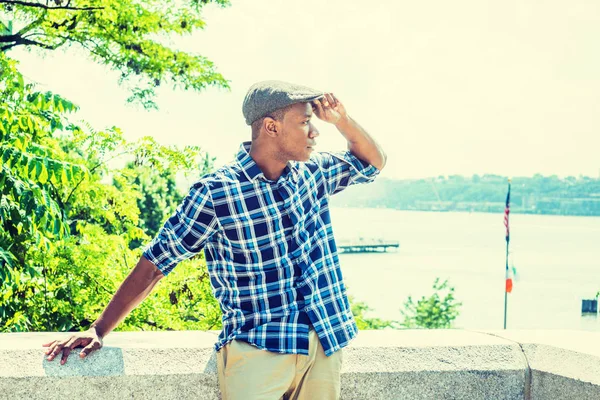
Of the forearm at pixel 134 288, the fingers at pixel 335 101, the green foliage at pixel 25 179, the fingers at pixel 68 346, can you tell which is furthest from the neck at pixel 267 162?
the green foliage at pixel 25 179

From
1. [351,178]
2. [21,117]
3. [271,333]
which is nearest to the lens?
[271,333]

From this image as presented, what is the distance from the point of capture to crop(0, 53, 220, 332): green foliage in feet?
19.4

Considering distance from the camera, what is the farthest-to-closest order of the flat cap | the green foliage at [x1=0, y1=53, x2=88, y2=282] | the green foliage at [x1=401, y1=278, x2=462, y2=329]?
1. the green foliage at [x1=401, y1=278, x2=462, y2=329]
2. the green foliage at [x1=0, y1=53, x2=88, y2=282]
3. the flat cap

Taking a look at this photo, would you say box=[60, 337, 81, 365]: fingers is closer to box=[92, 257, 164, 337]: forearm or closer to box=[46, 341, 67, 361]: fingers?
box=[46, 341, 67, 361]: fingers

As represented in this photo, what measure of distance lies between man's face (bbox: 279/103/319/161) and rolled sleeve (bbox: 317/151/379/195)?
0.99 ft

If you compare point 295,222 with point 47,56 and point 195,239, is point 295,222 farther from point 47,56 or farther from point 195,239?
point 47,56

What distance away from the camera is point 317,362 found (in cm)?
284

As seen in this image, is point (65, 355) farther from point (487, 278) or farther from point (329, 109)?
point (487, 278)

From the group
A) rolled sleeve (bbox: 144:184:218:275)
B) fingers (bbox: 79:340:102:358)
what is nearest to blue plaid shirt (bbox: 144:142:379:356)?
rolled sleeve (bbox: 144:184:218:275)

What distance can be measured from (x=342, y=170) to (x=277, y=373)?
874 mm

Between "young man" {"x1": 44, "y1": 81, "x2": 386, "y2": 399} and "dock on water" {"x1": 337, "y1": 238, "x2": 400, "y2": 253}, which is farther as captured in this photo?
"dock on water" {"x1": 337, "y1": 238, "x2": 400, "y2": 253}

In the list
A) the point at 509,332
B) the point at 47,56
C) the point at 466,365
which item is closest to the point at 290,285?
the point at 466,365

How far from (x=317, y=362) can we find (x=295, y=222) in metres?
0.53

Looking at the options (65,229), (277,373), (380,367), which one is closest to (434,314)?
(65,229)
